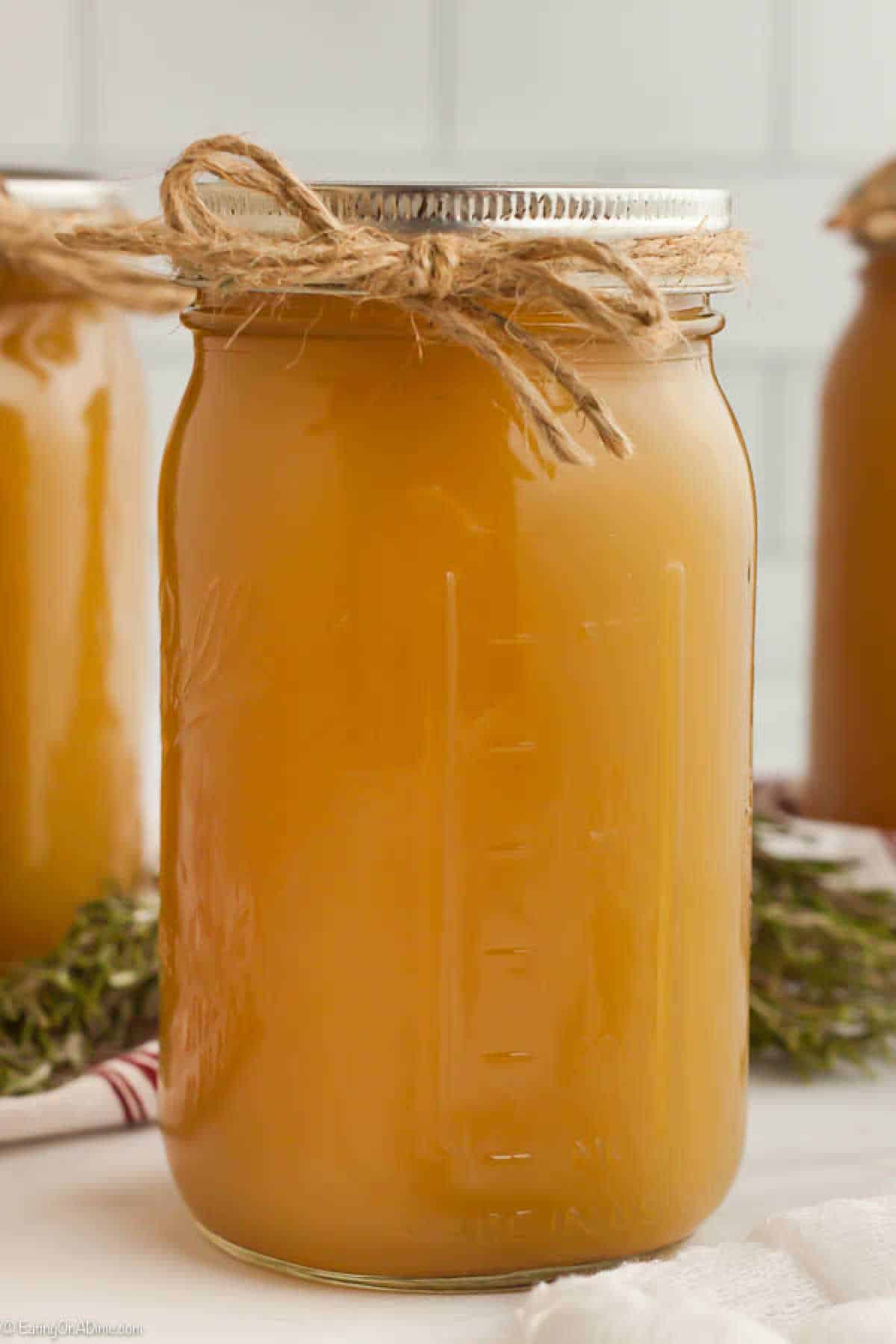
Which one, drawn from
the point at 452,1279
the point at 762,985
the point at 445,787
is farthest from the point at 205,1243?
the point at 762,985

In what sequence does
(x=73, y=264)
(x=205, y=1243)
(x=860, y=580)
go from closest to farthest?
1. (x=205, y=1243)
2. (x=73, y=264)
3. (x=860, y=580)

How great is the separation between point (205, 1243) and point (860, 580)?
554 millimetres

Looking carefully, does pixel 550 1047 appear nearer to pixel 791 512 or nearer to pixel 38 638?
pixel 38 638

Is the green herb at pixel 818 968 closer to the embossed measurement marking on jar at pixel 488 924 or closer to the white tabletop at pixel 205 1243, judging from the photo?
the white tabletop at pixel 205 1243

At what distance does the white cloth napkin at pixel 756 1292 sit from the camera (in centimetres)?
55

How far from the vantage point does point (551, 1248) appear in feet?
2.10

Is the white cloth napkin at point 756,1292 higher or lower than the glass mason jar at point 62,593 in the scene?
lower

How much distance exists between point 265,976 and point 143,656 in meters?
0.35

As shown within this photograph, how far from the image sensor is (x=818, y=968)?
2.97 ft

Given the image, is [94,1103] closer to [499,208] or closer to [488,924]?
[488,924]

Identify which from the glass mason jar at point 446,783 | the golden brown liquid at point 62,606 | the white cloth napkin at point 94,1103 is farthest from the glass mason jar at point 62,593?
the glass mason jar at point 446,783

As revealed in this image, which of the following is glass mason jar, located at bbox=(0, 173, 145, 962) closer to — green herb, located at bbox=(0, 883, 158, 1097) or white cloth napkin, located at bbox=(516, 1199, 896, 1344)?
green herb, located at bbox=(0, 883, 158, 1097)

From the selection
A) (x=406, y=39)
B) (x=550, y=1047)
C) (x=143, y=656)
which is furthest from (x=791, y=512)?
(x=550, y=1047)

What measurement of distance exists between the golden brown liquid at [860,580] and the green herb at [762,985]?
0.33ft
